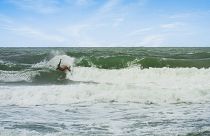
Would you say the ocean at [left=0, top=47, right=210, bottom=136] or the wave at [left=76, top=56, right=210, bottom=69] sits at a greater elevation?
the wave at [left=76, top=56, right=210, bottom=69]

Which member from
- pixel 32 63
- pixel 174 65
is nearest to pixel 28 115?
pixel 174 65

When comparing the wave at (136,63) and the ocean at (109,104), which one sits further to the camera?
the wave at (136,63)

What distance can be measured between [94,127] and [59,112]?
2.66 metres

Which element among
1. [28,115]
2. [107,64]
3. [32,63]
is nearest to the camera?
[28,115]

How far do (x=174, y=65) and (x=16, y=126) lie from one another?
58.8 feet

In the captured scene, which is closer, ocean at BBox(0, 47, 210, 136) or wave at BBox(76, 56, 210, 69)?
ocean at BBox(0, 47, 210, 136)

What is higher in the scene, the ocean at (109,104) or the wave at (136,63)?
the wave at (136,63)

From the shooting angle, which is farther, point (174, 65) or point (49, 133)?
point (174, 65)

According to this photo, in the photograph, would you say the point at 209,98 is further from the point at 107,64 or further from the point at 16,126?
the point at 107,64

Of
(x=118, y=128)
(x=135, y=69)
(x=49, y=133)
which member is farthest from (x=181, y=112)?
(x=135, y=69)

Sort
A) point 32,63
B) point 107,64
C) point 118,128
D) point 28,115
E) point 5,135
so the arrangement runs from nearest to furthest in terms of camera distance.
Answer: point 5,135, point 118,128, point 28,115, point 107,64, point 32,63

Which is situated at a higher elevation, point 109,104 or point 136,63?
point 136,63

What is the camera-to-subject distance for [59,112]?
480 inches

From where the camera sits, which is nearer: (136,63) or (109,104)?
(109,104)
